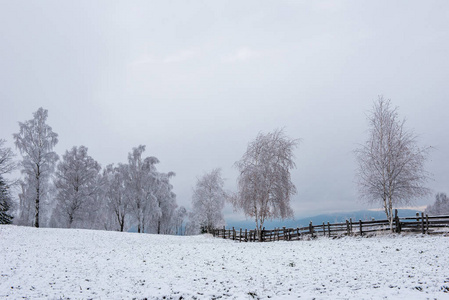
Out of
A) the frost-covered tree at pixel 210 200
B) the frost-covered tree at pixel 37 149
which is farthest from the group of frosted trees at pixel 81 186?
the frost-covered tree at pixel 210 200

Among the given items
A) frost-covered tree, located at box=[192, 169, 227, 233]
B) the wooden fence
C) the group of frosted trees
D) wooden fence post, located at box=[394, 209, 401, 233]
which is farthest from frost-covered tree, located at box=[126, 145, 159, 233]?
wooden fence post, located at box=[394, 209, 401, 233]

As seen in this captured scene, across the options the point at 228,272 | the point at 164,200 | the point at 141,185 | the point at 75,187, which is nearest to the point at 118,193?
the point at 141,185

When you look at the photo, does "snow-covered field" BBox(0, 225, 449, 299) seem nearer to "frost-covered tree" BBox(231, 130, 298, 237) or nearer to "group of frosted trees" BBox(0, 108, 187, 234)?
"frost-covered tree" BBox(231, 130, 298, 237)

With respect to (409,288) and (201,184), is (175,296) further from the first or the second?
(201,184)

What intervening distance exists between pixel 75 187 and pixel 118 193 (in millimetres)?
6501

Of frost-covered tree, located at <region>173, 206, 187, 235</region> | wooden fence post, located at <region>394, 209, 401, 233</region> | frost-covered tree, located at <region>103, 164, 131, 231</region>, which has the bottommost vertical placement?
frost-covered tree, located at <region>173, 206, 187, 235</region>

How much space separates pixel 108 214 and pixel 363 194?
35.7 m

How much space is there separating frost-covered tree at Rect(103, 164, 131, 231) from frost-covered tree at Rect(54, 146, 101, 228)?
11.6ft

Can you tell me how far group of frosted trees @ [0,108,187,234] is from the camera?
3014 cm

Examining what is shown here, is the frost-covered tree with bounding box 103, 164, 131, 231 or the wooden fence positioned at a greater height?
the frost-covered tree with bounding box 103, 164, 131, 231

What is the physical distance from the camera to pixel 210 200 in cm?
4512

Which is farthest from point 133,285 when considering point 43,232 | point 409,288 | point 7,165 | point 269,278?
point 7,165

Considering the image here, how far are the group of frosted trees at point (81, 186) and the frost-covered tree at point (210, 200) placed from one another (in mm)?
5750

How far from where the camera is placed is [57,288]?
10.3 meters
